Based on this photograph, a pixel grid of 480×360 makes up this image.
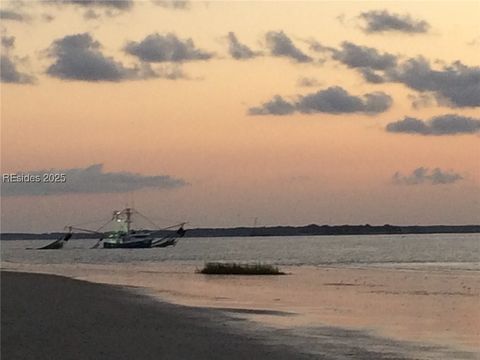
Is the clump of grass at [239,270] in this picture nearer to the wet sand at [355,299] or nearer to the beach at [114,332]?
the wet sand at [355,299]

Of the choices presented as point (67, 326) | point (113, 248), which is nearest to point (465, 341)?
point (67, 326)

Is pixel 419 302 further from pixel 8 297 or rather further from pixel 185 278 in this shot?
pixel 185 278


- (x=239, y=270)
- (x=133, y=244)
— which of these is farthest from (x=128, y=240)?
(x=239, y=270)

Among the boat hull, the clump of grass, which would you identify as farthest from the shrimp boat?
the clump of grass

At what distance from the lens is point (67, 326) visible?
24750mm

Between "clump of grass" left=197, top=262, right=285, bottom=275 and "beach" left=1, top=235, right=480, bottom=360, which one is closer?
"beach" left=1, top=235, right=480, bottom=360

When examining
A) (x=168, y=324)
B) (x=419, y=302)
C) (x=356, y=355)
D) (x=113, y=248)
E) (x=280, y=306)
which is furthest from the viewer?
(x=113, y=248)

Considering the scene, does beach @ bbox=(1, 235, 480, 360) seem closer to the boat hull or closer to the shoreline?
the shoreline

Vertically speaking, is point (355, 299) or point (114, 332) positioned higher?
point (114, 332)

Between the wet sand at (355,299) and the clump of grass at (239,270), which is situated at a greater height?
the clump of grass at (239,270)

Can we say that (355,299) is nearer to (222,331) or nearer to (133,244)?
(222,331)

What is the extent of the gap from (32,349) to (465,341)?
1097cm

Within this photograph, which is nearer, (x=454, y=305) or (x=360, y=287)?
(x=454, y=305)

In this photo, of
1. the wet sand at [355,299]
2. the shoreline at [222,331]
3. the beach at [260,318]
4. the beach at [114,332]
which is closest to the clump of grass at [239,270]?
the wet sand at [355,299]
